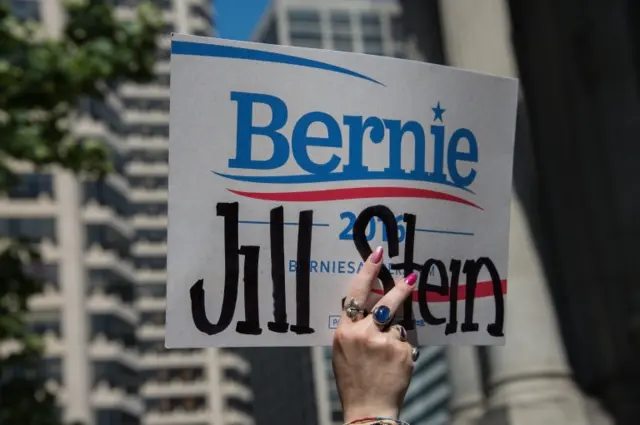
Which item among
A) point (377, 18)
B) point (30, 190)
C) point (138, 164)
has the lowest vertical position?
point (30, 190)

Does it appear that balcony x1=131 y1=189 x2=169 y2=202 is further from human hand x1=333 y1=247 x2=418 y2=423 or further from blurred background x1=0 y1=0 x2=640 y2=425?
human hand x1=333 y1=247 x2=418 y2=423

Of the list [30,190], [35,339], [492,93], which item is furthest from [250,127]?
[30,190]

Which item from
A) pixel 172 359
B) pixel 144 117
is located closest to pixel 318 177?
pixel 172 359

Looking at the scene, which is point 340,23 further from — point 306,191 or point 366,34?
point 306,191

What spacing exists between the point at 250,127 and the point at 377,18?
123 meters

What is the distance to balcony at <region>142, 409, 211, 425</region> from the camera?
10044 cm

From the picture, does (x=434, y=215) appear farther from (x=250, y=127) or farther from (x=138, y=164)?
(x=138, y=164)

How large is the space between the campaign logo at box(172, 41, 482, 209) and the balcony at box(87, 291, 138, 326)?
73774mm

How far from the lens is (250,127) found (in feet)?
10.1

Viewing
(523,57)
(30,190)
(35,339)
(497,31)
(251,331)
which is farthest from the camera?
(30,190)

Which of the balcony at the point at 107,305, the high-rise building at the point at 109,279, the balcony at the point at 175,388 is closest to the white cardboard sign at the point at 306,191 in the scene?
the high-rise building at the point at 109,279

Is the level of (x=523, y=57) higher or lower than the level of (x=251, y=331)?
higher

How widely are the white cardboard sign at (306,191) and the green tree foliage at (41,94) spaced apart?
17.2 ft

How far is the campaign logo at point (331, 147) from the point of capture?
121 inches
